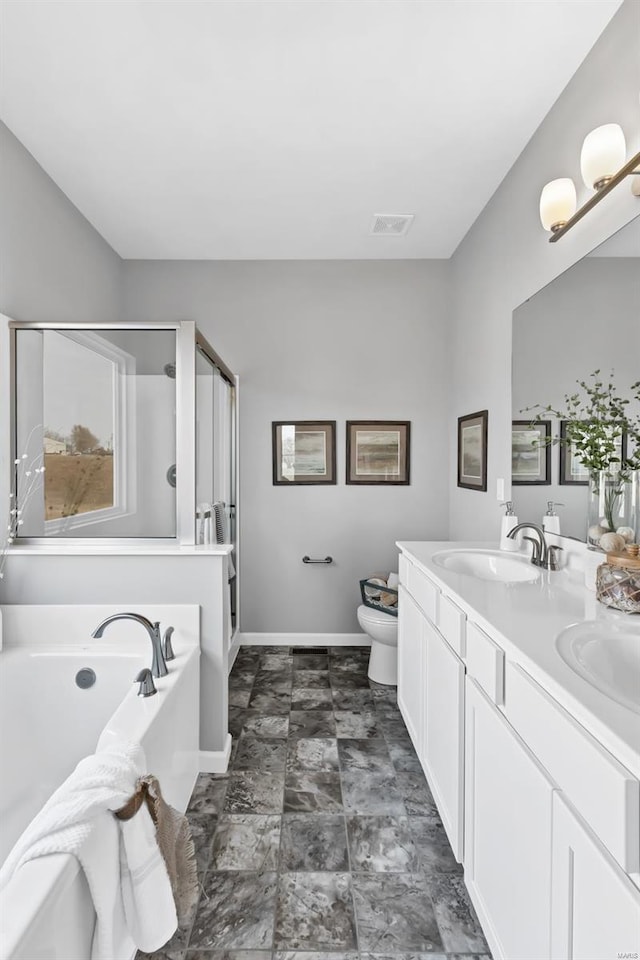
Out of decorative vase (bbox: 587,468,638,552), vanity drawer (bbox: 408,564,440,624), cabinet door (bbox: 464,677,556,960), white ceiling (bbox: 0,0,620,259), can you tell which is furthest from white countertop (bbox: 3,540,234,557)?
white ceiling (bbox: 0,0,620,259)

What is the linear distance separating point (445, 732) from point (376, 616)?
114cm

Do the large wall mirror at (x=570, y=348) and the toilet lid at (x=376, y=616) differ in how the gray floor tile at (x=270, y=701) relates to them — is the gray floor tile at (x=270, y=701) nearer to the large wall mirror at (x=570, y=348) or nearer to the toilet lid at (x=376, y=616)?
the toilet lid at (x=376, y=616)

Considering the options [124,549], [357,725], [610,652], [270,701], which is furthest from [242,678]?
[610,652]

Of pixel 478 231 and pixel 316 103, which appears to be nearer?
pixel 316 103

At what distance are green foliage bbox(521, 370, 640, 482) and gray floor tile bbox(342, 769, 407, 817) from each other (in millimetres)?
1393

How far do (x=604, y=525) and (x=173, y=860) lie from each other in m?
1.46

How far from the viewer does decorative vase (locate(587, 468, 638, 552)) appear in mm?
1426

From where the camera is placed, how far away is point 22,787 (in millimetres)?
1625

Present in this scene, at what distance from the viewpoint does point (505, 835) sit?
1.09m

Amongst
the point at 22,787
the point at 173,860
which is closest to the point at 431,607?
the point at 173,860

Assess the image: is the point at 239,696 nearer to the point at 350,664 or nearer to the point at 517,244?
the point at 350,664

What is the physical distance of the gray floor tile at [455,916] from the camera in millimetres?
1301

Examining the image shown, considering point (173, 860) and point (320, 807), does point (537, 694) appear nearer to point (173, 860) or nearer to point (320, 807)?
point (173, 860)

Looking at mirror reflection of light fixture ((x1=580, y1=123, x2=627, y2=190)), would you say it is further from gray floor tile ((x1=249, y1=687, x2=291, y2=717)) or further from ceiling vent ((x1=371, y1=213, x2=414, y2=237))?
gray floor tile ((x1=249, y1=687, x2=291, y2=717))
